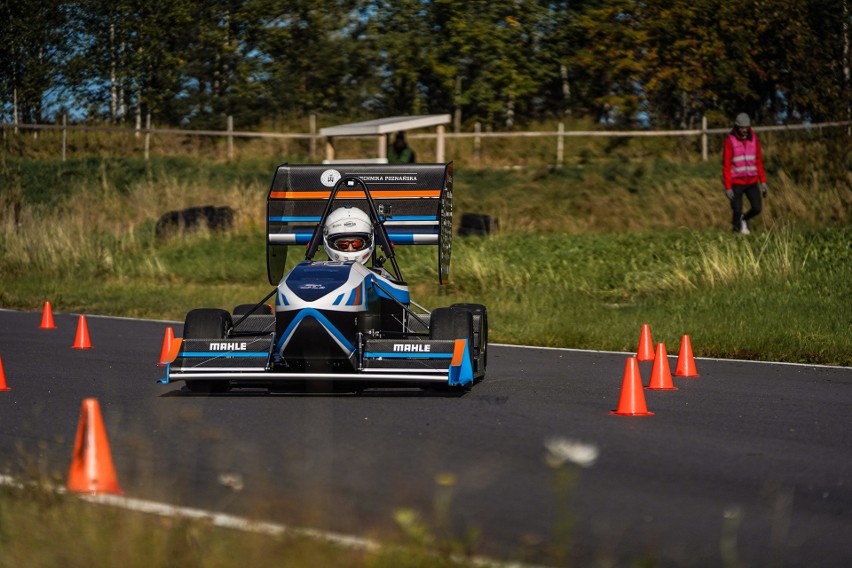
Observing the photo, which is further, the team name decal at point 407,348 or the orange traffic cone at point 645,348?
the orange traffic cone at point 645,348

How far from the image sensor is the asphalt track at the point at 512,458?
637cm

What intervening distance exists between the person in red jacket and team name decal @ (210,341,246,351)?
1406cm

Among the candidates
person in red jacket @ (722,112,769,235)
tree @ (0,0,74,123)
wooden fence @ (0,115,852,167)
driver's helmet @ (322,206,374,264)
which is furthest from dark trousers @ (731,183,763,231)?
tree @ (0,0,74,123)

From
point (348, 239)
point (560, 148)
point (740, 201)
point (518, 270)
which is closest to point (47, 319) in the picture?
point (518, 270)

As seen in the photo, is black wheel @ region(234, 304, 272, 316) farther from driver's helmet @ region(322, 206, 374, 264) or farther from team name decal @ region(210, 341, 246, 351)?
team name decal @ region(210, 341, 246, 351)

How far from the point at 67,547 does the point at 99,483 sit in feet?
4.27

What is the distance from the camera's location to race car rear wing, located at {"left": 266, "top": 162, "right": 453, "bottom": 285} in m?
14.2

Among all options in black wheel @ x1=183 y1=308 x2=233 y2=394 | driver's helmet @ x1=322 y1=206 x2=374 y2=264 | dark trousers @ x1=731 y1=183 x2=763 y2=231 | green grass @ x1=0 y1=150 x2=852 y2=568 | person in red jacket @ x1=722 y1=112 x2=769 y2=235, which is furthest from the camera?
dark trousers @ x1=731 y1=183 x2=763 y2=231

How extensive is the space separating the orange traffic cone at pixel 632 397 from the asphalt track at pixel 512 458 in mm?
173

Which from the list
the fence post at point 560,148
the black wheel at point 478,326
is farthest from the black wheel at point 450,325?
the fence post at point 560,148

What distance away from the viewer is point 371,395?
11578 mm

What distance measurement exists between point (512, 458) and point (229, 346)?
3601 mm

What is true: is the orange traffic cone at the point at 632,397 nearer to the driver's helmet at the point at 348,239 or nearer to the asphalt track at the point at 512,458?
the asphalt track at the point at 512,458

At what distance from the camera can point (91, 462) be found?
6.77m
